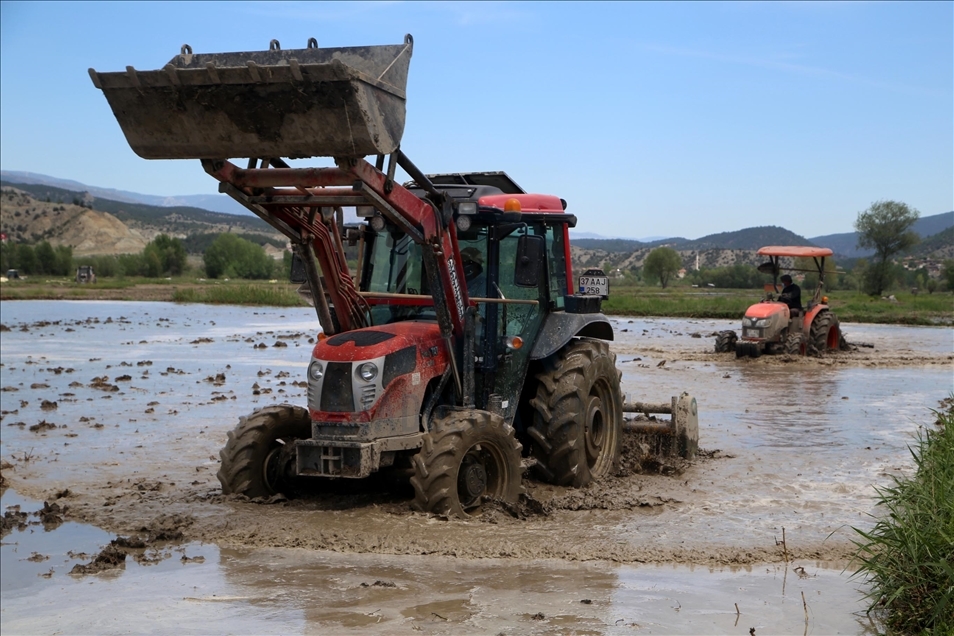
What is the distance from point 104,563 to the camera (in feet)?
24.4

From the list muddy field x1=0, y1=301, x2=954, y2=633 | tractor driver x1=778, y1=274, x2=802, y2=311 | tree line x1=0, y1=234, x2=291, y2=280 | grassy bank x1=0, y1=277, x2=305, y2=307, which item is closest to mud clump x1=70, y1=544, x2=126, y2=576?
muddy field x1=0, y1=301, x2=954, y2=633

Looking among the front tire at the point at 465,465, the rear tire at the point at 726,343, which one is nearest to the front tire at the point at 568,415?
the front tire at the point at 465,465

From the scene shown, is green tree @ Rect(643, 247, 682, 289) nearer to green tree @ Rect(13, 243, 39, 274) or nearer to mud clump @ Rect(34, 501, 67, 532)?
green tree @ Rect(13, 243, 39, 274)

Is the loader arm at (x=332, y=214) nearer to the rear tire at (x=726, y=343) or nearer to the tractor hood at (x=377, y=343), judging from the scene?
the tractor hood at (x=377, y=343)

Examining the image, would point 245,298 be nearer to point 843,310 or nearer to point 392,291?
point 843,310

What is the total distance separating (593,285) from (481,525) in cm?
300

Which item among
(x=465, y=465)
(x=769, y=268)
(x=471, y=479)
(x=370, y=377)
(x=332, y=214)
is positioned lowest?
(x=471, y=479)

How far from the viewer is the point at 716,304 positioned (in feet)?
148

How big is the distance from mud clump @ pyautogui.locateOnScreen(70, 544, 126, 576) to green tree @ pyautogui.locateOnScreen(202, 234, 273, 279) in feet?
280

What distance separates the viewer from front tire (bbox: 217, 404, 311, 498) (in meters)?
8.56

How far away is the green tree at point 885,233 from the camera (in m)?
61.4

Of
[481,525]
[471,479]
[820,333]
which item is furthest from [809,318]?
[481,525]

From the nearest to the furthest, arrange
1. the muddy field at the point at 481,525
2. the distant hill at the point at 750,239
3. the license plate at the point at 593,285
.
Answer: the muddy field at the point at 481,525
the license plate at the point at 593,285
the distant hill at the point at 750,239

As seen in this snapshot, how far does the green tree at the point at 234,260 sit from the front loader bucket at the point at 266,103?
281 ft
